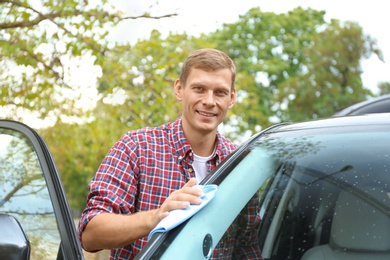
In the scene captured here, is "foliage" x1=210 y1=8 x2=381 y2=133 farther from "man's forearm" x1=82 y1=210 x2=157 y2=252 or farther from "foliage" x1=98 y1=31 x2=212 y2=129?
"man's forearm" x1=82 y1=210 x2=157 y2=252

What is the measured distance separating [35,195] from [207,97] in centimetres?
73

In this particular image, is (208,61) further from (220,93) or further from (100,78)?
(100,78)

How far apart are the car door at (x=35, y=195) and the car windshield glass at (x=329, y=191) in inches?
24.2

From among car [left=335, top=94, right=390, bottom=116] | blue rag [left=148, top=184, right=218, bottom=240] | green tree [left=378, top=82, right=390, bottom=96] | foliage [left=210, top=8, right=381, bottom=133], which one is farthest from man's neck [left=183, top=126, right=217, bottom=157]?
green tree [left=378, top=82, right=390, bottom=96]

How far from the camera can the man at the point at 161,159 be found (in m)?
2.73

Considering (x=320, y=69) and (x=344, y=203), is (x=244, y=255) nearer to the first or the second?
(x=344, y=203)

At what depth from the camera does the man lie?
273 cm

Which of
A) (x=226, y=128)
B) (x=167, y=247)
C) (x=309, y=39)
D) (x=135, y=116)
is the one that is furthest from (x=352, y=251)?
(x=309, y=39)

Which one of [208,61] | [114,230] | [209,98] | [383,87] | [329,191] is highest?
[208,61]

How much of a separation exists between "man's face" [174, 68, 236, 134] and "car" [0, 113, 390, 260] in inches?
14.0

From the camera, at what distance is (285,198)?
260 cm

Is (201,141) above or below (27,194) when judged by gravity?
above

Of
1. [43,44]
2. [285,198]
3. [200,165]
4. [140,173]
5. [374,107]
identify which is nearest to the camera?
[285,198]

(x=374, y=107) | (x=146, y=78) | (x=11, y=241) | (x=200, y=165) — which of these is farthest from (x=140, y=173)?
(x=146, y=78)
